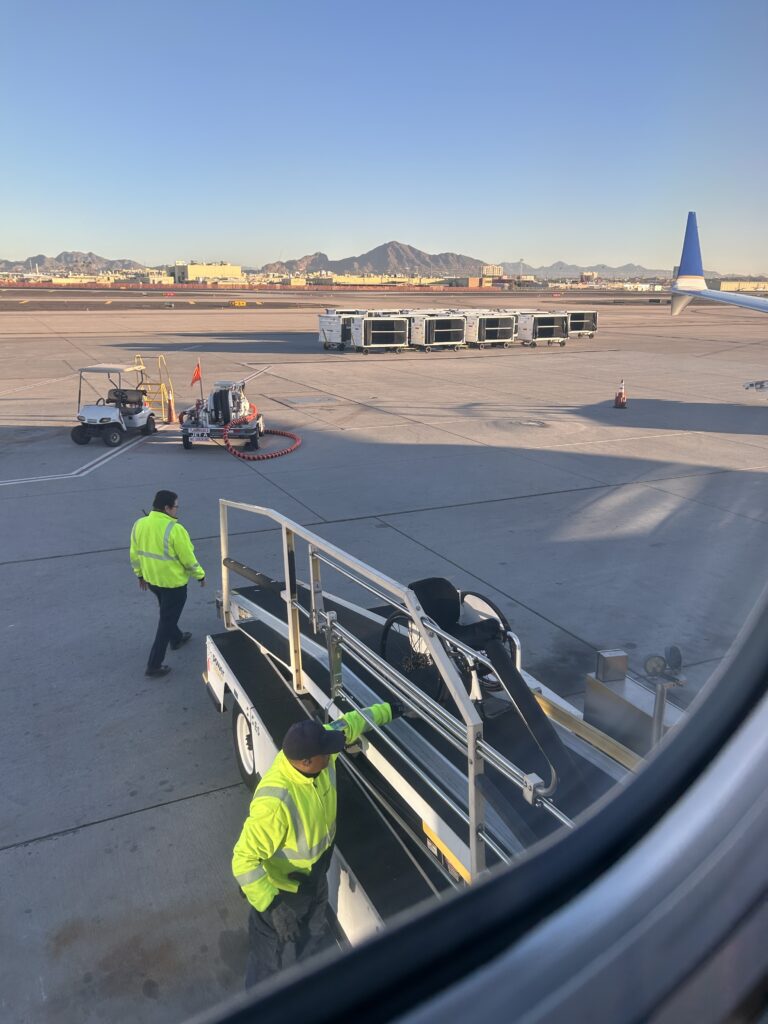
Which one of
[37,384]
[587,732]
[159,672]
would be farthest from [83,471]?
[37,384]

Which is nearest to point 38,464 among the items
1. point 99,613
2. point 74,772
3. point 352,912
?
point 99,613

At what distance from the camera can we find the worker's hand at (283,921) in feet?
13.0

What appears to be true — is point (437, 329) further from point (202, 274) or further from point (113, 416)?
point (202, 274)

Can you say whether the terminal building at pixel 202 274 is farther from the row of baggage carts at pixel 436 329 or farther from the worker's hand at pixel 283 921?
the worker's hand at pixel 283 921

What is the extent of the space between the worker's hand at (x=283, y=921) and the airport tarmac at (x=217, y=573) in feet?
1.61

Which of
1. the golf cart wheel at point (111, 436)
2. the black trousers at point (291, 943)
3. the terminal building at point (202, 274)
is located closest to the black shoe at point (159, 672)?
the black trousers at point (291, 943)

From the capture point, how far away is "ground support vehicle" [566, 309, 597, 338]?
47094mm

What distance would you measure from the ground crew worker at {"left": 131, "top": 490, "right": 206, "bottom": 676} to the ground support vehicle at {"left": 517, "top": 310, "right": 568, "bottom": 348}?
36617mm

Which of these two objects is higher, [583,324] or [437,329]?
[583,324]

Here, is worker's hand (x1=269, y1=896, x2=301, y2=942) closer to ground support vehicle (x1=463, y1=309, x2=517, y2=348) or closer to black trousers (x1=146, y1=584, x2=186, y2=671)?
black trousers (x1=146, y1=584, x2=186, y2=671)

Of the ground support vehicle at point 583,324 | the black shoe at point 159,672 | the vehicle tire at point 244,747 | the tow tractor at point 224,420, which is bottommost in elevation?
the black shoe at point 159,672

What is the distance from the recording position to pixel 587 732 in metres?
4.17

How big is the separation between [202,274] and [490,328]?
489ft

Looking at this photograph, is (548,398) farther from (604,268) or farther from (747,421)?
(604,268)
